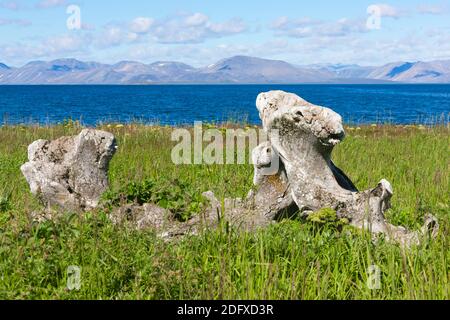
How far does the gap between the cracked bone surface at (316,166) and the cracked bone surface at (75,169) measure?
283 cm

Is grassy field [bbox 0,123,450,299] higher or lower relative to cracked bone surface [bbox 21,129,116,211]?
lower

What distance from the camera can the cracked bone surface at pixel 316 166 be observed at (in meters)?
7.69

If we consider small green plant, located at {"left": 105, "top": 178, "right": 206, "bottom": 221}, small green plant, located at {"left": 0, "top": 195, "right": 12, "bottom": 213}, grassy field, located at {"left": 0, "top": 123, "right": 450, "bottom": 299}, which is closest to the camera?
grassy field, located at {"left": 0, "top": 123, "right": 450, "bottom": 299}

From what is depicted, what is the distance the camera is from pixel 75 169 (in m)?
9.22

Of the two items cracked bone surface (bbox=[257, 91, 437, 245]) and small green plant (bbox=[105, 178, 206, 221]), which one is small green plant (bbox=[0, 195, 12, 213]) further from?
cracked bone surface (bbox=[257, 91, 437, 245])

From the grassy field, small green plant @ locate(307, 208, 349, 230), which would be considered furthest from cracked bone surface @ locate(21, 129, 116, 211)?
small green plant @ locate(307, 208, 349, 230)

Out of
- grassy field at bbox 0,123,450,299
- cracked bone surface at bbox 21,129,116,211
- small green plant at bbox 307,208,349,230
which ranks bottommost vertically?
grassy field at bbox 0,123,450,299

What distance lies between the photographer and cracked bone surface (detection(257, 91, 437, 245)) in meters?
7.69

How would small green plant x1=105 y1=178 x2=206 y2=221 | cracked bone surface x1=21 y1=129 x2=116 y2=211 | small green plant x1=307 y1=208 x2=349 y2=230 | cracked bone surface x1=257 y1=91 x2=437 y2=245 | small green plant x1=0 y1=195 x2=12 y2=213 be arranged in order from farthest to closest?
cracked bone surface x1=21 y1=129 x2=116 y2=211 → small green plant x1=0 y1=195 x2=12 y2=213 → small green plant x1=105 y1=178 x2=206 y2=221 → cracked bone surface x1=257 y1=91 x2=437 y2=245 → small green plant x1=307 y1=208 x2=349 y2=230

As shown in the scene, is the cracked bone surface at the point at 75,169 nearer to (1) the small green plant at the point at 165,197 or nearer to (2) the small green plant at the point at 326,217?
(1) the small green plant at the point at 165,197

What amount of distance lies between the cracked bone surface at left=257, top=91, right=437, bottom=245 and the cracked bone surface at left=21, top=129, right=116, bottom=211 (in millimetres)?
2834

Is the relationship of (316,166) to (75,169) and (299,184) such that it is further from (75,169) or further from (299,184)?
(75,169)
